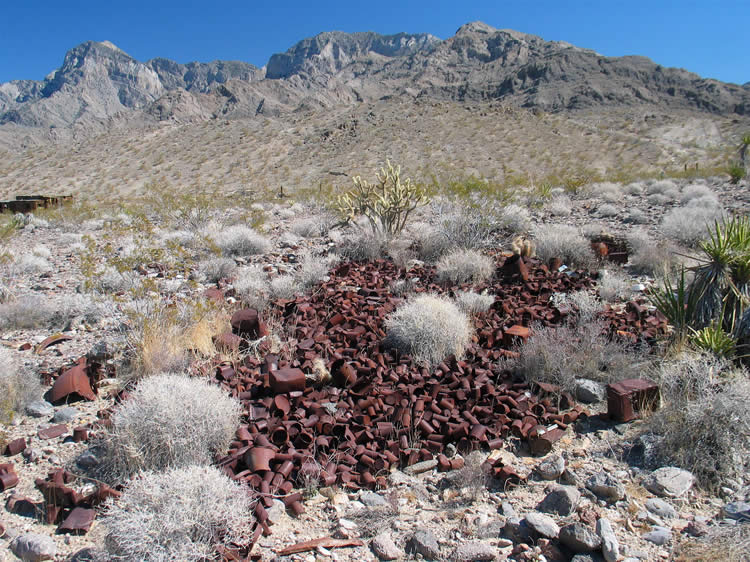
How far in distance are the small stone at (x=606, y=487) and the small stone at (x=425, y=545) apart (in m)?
1.11

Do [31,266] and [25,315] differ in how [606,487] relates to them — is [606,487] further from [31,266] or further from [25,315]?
[31,266]

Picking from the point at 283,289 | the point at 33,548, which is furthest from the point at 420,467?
the point at 283,289

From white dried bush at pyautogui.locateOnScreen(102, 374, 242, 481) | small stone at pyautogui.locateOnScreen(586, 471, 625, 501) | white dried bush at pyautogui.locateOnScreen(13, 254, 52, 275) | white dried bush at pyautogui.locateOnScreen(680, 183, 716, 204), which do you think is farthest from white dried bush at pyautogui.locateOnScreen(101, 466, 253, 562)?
white dried bush at pyautogui.locateOnScreen(680, 183, 716, 204)

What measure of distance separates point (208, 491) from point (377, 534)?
98cm

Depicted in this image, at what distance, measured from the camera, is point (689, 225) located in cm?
995

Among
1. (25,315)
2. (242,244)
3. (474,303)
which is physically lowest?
(25,315)

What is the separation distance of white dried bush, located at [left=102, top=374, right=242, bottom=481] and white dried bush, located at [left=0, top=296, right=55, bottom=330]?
3570 mm

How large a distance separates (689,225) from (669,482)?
27.9 ft

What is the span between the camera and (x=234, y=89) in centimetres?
10200

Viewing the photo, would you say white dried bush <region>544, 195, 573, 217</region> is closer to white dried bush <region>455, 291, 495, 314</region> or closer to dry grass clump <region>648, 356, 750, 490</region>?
white dried bush <region>455, 291, 495, 314</region>

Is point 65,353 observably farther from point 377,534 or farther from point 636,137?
point 636,137

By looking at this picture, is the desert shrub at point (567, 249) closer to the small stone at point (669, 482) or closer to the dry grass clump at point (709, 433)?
the dry grass clump at point (709, 433)

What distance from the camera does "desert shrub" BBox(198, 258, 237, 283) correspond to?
8.29 m

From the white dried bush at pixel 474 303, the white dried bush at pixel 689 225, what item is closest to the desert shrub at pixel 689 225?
the white dried bush at pixel 689 225
